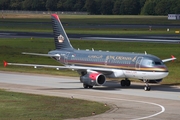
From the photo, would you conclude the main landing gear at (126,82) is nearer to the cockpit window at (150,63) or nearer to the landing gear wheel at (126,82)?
the landing gear wheel at (126,82)

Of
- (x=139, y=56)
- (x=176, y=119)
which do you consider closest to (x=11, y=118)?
(x=176, y=119)

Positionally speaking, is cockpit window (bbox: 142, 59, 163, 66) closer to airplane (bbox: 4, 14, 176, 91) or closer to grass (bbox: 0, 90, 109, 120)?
airplane (bbox: 4, 14, 176, 91)

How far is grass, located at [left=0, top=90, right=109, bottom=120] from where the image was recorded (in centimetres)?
3620

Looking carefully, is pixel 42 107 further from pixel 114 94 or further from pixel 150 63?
pixel 150 63

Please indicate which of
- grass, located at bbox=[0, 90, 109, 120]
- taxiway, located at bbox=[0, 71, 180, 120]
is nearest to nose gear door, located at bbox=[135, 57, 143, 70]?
taxiway, located at bbox=[0, 71, 180, 120]

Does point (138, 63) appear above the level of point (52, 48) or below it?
above

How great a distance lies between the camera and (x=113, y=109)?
39.6m

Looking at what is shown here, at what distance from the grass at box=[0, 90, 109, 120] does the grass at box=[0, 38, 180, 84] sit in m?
19.8

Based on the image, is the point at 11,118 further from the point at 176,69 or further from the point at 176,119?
the point at 176,69

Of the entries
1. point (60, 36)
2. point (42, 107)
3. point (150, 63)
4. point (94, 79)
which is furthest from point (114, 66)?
point (42, 107)

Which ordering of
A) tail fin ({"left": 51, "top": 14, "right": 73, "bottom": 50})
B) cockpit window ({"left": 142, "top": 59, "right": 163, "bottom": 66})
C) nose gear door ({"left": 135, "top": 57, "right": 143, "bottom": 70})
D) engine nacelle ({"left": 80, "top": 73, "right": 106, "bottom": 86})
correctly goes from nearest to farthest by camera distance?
cockpit window ({"left": 142, "top": 59, "right": 163, "bottom": 66}) < nose gear door ({"left": 135, "top": 57, "right": 143, "bottom": 70}) < engine nacelle ({"left": 80, "top": 73, "right": 106, "bottom": 86}) < tail fin ({"left": 51, "top": 14, "right": 73, "bottom": 50})

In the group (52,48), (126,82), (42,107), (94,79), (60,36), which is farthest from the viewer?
(52,48)

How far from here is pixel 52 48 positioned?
3553 inches

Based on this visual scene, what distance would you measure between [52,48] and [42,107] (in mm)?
50832
